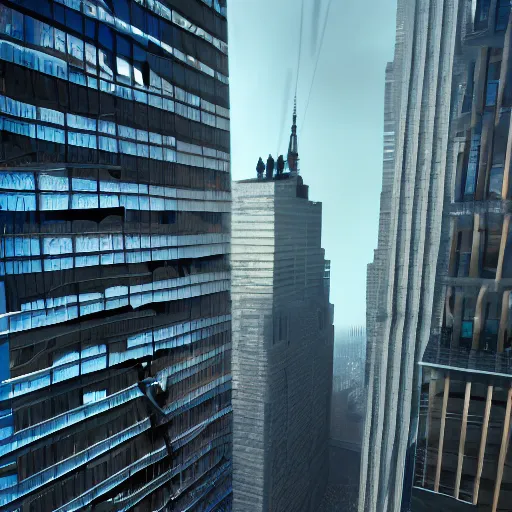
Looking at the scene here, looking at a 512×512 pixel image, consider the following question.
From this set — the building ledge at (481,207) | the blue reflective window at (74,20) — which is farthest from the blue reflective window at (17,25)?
the building ledge at (481,207)

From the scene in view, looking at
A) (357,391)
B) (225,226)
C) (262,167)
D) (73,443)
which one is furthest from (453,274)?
(357,391)

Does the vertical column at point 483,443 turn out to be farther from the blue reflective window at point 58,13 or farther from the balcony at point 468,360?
the blue reflective window at point 58,13

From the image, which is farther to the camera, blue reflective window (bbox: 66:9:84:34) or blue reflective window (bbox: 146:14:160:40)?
blue reflective window (bbox: 146:14:160:40)

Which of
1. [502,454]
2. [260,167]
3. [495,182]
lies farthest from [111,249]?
[260,167]

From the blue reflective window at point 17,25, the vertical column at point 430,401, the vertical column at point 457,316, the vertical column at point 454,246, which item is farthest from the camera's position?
the vertical column at point 457,316

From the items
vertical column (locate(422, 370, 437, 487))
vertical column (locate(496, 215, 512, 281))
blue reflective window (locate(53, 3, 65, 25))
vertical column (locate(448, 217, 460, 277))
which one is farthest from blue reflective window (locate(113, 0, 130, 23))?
vertical column (locate(422, 370, 437, 487))

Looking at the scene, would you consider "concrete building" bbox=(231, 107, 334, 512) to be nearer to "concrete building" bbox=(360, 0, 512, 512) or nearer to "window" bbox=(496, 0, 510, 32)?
"window" bbox=(496, 0, 510, 32)
